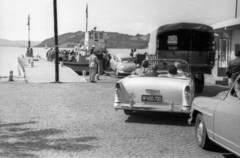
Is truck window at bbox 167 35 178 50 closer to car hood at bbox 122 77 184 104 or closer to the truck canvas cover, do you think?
the truck canvas cover

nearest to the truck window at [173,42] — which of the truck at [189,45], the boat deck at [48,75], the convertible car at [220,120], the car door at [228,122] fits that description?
the truck at [189,45]

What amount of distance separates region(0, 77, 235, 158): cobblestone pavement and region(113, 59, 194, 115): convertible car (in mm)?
439

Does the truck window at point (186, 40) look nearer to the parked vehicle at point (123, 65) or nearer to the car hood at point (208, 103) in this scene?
the parked vehicle at point (123, 65)

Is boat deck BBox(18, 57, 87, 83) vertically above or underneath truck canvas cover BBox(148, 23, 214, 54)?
underneath

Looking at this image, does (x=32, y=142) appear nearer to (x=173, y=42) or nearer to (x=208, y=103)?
(x=208, y=103)

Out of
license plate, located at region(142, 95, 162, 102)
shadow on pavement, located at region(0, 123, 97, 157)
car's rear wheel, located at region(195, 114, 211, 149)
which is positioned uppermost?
license plate, located at region(142, 95, 162, 102)

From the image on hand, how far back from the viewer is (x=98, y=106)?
11016 mm

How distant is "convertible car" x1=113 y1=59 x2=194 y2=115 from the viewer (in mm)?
8117

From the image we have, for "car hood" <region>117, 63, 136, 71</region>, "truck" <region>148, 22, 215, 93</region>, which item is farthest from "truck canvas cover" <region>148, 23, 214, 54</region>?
"car hood" <region>117, 63, 136, 71</region>

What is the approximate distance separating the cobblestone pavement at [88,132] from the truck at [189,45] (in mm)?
4120

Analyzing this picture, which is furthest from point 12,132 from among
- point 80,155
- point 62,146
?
point 80,155

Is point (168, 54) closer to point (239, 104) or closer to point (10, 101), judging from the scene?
point (10, 101)

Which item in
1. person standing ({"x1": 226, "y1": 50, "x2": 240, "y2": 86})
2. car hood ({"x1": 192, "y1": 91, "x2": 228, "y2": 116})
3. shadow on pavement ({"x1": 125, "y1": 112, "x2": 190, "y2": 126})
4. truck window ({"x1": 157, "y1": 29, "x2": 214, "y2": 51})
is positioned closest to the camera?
car hood ({"x1": 192, "y1": 91, "x2": 228, "y2": 116})

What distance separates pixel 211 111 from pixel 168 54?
30.5 feet
